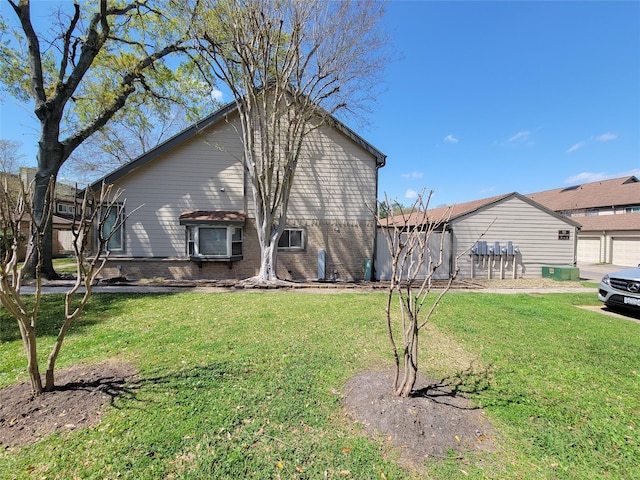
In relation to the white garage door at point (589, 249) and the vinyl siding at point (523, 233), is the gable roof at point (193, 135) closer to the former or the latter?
the vinyl siding at point (523, 233)

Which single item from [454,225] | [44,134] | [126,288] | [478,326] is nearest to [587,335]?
[478,326]

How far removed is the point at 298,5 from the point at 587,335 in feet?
38.5

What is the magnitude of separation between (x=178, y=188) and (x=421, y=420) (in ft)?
39.9

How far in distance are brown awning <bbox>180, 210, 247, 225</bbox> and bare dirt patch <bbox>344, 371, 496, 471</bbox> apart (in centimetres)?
940

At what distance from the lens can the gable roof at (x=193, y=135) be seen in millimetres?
11398

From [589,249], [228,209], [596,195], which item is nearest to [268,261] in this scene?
[228,209]

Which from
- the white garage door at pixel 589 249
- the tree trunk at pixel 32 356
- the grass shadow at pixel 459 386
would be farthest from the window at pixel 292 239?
the white garage door at pixel 589 249

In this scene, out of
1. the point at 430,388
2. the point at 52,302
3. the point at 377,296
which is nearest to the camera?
the point at 430,388

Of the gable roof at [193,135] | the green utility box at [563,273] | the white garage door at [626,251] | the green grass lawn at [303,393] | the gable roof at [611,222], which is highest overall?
the gable roof at [193,135]

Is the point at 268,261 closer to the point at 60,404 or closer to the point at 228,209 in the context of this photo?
the point at 228,209

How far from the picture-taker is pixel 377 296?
9109mm

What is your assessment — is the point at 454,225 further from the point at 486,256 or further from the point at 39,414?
the point at 39,414

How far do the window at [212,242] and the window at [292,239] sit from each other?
2.02 meters

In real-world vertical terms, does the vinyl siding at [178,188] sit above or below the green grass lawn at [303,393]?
above
